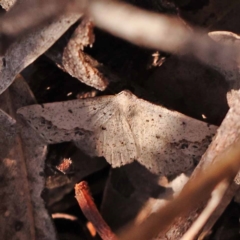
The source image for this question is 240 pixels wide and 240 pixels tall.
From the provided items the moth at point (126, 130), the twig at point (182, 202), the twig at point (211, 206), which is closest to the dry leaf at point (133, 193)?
the moth at point (126, 130)

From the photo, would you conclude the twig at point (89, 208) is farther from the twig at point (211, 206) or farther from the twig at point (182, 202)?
the twig at point (182, 202)

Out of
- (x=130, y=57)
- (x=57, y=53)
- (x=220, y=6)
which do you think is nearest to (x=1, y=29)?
(x=57, y=53)

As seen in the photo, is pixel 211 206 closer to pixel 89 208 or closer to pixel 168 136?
pixel 168 136

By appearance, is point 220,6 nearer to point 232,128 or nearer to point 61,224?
point 232,128

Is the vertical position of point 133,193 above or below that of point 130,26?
below

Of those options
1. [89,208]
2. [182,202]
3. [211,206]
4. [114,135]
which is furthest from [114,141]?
[182,202]

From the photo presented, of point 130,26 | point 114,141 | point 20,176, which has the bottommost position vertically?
point 20,176
